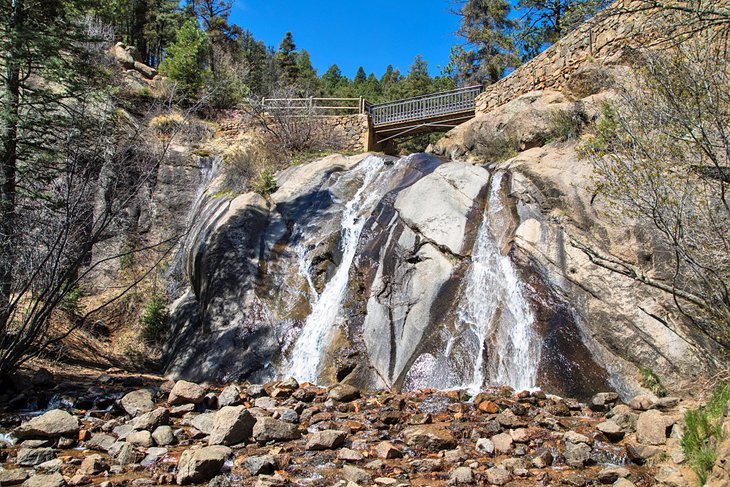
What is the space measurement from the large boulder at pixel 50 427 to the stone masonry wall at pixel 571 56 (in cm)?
1162

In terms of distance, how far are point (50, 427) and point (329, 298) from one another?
227 inches

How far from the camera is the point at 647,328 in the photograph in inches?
327

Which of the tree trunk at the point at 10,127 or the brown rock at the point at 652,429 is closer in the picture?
the brown rock at the point at 652,429

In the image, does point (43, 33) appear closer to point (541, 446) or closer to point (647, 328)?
point (541, 446)

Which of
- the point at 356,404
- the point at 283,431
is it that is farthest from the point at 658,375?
the point at 283,431

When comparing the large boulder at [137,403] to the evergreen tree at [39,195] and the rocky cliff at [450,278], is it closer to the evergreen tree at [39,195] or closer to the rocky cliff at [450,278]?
the evergreen tree at [39,195]

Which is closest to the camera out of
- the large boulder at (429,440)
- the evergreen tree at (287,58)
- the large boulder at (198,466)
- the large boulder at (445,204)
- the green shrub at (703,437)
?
the green shrub at (703,437)

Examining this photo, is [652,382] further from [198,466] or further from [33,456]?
[33,456]

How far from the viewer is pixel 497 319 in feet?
30.6

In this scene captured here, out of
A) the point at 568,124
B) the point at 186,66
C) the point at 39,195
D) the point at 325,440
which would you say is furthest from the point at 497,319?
the point at 186,66

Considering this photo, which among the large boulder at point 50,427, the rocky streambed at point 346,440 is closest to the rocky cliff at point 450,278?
the rocky streambed at point 346,440

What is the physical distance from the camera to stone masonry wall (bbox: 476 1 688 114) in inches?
484

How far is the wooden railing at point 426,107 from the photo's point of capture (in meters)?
20.0

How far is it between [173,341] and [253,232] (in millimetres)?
3168
